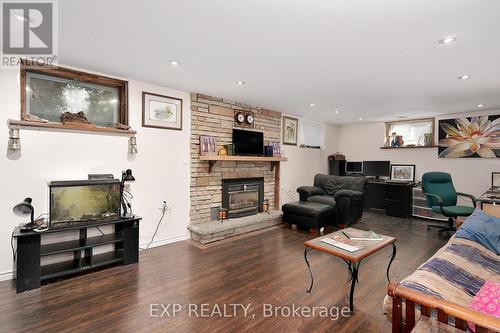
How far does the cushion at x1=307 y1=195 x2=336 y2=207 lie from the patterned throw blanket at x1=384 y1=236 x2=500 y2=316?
246 cm

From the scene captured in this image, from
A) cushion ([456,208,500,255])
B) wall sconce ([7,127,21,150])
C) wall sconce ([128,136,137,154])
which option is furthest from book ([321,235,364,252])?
wall sconce ([7,127,21,150])

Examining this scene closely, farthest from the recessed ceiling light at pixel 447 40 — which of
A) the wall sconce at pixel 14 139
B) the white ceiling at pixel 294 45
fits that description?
the wall sconce at pixel 14 139

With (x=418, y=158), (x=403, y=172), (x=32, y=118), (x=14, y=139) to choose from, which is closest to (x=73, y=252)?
(x=14, y=139)

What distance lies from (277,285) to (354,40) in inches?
97.2

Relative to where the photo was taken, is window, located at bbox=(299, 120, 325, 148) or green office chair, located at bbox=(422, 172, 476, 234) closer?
green office chair, located at bbox=(422, 172, 476, 234)

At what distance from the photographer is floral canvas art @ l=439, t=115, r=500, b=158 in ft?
15.4

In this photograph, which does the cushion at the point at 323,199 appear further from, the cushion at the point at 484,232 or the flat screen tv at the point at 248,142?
the cushion at the point at 484,232

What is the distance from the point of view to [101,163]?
3033 mm

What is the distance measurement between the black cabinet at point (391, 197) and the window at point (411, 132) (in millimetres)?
1132

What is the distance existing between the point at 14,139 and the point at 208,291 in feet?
8.27

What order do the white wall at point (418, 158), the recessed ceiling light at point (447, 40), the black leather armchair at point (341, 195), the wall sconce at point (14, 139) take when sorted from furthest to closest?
the white wall at point (418, 158) → the black leather armchair at point (341, 195) → the wall sconce at point (14, 139) → the recessed ceiling light at point (447, 40)

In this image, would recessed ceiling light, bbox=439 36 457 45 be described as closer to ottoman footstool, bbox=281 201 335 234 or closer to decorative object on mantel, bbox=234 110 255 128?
ottoman footstool, bbox=281 201 335 234

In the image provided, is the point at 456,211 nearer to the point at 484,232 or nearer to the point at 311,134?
the point at 484,232

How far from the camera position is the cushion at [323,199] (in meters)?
4.61
